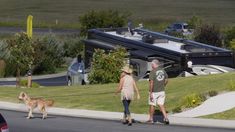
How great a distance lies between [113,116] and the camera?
2194cm

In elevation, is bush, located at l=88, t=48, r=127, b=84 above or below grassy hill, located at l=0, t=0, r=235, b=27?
below

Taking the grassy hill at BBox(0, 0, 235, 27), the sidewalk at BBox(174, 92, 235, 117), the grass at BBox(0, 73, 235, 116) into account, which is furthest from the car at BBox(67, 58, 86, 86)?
the grassy hill at BBox(0, 0, 235, 27)

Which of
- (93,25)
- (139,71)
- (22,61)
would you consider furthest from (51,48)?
(139,71)

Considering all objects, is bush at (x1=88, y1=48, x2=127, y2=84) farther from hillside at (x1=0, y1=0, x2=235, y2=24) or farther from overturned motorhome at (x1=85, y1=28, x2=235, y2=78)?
hillside at (x1=0, y1=0, x2=235, y2=24)

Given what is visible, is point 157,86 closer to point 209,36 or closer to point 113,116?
point 113,116

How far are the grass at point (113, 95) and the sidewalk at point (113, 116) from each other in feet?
2.22

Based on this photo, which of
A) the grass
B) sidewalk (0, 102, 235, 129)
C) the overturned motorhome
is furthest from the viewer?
the overturned motorhome

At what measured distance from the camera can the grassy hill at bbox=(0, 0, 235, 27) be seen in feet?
319

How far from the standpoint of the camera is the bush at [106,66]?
3119 centimetres

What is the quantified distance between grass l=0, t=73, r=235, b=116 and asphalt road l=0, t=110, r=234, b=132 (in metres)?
2.23

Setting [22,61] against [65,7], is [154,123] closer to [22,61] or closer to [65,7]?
[22,61]

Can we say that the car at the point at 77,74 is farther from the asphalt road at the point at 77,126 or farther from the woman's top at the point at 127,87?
the woman's top at the point at 127,87

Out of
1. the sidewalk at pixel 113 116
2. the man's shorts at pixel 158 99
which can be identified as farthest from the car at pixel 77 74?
the man's shorts at pixel 158 99

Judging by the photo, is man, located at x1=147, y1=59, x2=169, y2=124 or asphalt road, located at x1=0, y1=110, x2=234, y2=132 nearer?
asphalt road, located at x1=0, y1=110, x2=234, y2=132
